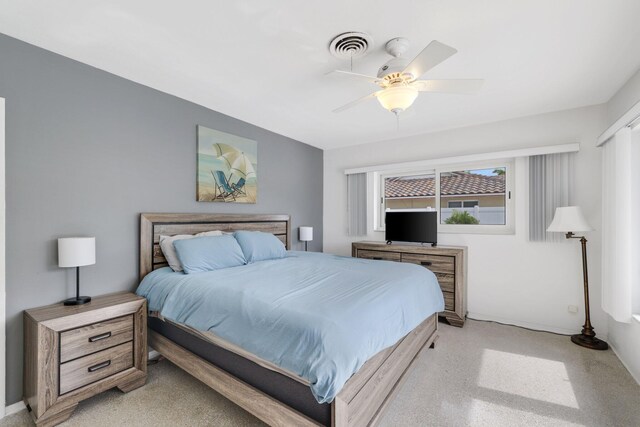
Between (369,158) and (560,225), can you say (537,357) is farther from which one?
(369,158)

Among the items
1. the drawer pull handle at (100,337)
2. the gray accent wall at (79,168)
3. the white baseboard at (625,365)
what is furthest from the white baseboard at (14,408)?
the white baseboard at (625,365)

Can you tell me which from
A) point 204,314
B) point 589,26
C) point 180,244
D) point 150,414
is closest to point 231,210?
point 180,244

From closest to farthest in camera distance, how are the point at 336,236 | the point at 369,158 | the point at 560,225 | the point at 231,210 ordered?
the point at 560,225, the point at 231,210, the point at 369,158, the point at 336,236

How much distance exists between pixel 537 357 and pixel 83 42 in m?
4.55

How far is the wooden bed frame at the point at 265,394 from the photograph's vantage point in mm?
1497

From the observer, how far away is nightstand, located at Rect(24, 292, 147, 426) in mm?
1769

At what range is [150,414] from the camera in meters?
1.91

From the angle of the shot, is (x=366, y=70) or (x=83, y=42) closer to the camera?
(x=83, y=42)

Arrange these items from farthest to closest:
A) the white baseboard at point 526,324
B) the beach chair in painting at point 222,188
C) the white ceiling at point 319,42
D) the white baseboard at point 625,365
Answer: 1. the beach chair in painting at point 222,188
2. the white baseboard at point 526,324
3. the white baseboard at point 625,365
4. the white ceiling at point 319,42

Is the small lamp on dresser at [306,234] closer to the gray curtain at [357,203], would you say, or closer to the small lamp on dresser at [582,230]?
the gray curtain at [357,203]

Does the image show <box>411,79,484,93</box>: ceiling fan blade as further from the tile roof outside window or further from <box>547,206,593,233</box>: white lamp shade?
the tile roof outside window

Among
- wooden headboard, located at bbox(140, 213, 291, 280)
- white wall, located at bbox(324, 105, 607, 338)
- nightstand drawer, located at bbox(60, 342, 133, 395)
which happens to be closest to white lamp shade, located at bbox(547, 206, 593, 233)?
white wall, located at bbox(324, 105, 607, 338)

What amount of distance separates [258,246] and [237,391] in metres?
1.59

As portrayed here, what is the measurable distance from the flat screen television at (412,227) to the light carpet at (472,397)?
1544mm
